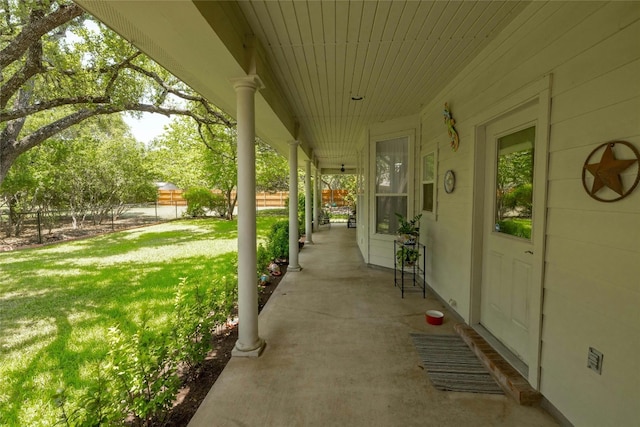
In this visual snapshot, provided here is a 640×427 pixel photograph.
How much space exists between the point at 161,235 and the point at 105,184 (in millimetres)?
3791

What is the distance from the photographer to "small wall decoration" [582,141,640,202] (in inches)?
52.5

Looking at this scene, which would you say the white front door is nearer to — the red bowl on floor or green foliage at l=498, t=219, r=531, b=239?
green foliage at l=498, t=219, r=531, b=239

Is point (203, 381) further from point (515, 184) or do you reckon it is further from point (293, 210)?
point (293, 210)

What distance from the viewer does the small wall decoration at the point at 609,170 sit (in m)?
1.33

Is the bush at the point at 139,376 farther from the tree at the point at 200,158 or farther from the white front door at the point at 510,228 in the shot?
the tree at the point at 200,158

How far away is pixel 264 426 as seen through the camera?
68.4 inches

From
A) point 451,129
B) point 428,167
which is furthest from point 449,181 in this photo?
point 428,167

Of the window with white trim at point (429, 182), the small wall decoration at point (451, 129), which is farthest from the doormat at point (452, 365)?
the small wall decoration at point (451, 129)

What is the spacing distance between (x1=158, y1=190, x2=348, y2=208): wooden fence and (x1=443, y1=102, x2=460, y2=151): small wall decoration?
18.1 metres

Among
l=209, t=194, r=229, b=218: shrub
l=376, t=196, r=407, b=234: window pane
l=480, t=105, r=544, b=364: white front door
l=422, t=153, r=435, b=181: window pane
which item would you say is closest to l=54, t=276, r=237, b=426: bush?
l=480, t=105, r=544, b=364: white front door

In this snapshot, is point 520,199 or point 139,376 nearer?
point 139,376

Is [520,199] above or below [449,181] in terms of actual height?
below

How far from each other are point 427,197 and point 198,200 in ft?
42.0

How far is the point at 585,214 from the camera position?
1.57 metres
